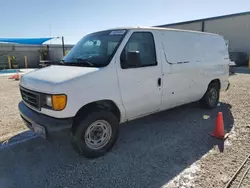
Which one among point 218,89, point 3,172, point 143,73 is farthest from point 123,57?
point 218,89

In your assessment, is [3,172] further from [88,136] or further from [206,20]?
[206,20]

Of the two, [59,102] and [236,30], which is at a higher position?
[236,30]

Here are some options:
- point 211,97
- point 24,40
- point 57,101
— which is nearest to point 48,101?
point 57,101

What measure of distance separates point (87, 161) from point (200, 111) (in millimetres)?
3750

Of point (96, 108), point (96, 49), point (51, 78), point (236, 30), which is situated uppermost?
point (236, 30)

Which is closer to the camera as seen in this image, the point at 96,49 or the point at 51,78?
the point at 51,78

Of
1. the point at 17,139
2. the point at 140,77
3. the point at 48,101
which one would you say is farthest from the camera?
the point at 17,139

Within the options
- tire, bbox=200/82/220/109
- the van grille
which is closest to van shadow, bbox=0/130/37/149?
the van grille

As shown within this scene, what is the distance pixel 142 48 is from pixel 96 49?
86cm

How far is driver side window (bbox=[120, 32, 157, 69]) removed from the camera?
3.49 m

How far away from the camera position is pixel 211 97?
19.2ft

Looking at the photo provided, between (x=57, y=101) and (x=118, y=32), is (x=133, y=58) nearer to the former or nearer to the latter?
(x=118, y=32)

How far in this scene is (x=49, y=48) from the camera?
23969 millimetres

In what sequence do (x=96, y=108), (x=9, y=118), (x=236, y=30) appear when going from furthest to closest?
1. (x=236, y=30)
2. (x=9, y=118)
3. (x=96, y=108)
